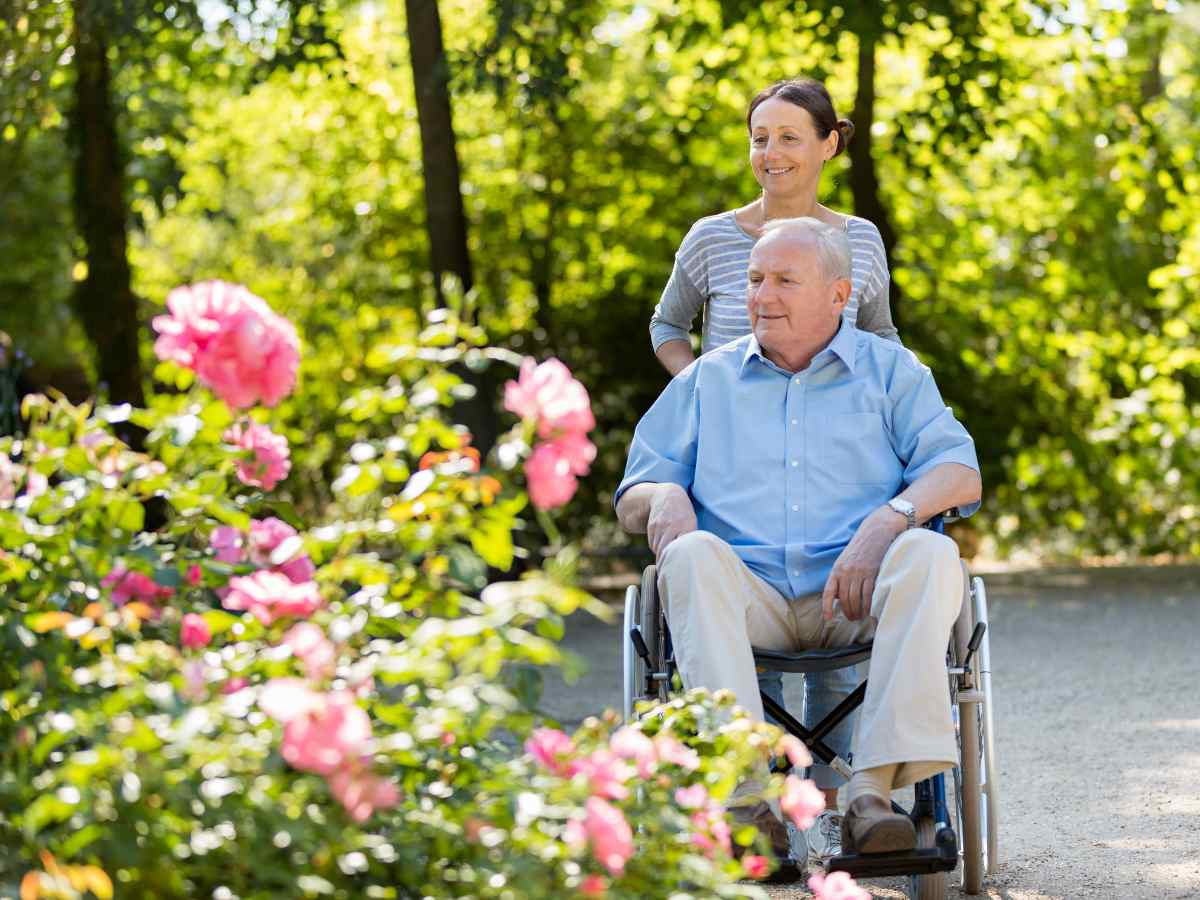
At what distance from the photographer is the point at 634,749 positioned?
221 centimetres

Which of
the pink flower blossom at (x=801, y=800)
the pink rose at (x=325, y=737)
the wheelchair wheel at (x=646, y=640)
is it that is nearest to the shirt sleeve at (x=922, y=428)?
the wheelchair wheel at (x=646, y=640)

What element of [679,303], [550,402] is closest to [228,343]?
[550,402]

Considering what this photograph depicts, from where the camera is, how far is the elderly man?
3268mm

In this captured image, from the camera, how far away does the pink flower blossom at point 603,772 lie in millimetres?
2092

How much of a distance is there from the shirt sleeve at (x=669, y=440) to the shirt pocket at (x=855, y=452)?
0.93ft

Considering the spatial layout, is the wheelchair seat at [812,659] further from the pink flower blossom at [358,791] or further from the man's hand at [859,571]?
the pink flower blossom at [358,791]

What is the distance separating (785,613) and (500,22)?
4984 millimetres

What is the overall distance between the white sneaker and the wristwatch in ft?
1.92

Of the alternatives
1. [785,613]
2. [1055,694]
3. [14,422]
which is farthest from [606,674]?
[785,613]

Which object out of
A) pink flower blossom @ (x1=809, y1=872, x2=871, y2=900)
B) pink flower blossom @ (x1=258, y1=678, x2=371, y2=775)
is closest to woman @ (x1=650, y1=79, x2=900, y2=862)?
pink flower blossom @ (x1=809, y1=872, x2=871, y2=900)

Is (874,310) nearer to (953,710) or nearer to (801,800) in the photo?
(953,710)

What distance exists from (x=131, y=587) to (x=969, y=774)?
1718mm

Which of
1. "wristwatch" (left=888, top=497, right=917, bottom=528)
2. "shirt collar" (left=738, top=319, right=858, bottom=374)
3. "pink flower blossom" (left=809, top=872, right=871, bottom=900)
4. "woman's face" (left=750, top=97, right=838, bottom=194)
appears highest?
"woman's face" (left=750, top=97, right=838, bottom=194)

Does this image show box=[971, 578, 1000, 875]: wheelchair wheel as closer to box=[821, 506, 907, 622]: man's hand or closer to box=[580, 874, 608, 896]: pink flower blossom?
box=[821, 506, 907, 622]: man's hand
